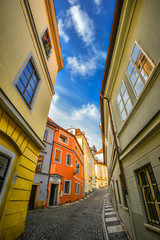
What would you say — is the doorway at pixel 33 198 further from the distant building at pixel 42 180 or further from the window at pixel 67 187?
the window at pixel 67 187

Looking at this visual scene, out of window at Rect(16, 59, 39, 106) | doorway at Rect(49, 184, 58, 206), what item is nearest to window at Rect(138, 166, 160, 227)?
window at Rect(16, 59, 39, 106)

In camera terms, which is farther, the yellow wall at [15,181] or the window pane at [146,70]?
the window pane at [146,70]

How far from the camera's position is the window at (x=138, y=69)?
3.54 meters

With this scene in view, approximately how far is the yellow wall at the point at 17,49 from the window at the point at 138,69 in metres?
4.00

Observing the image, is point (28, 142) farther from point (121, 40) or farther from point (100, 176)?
point (100, 176)

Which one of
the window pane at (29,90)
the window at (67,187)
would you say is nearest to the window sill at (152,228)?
the window pane at (29,90)

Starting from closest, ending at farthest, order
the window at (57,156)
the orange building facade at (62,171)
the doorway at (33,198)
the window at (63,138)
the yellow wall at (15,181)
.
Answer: the yellow wall at (15,181) < the doorway at (33,198) < the orange building facade at (62,171) < the window at (57,156) < the window at (63,138)

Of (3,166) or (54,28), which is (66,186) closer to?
(3,166)

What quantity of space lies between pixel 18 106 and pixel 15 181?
2.50 m

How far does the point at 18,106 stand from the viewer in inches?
156

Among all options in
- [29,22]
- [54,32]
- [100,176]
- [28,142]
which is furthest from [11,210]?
[100,176]

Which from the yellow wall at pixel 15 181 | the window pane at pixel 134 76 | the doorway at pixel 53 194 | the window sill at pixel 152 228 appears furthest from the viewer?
the doorway at pixel 53 194

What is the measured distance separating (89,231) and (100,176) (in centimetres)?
5119

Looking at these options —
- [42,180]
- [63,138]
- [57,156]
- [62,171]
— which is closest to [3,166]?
[42,180]
